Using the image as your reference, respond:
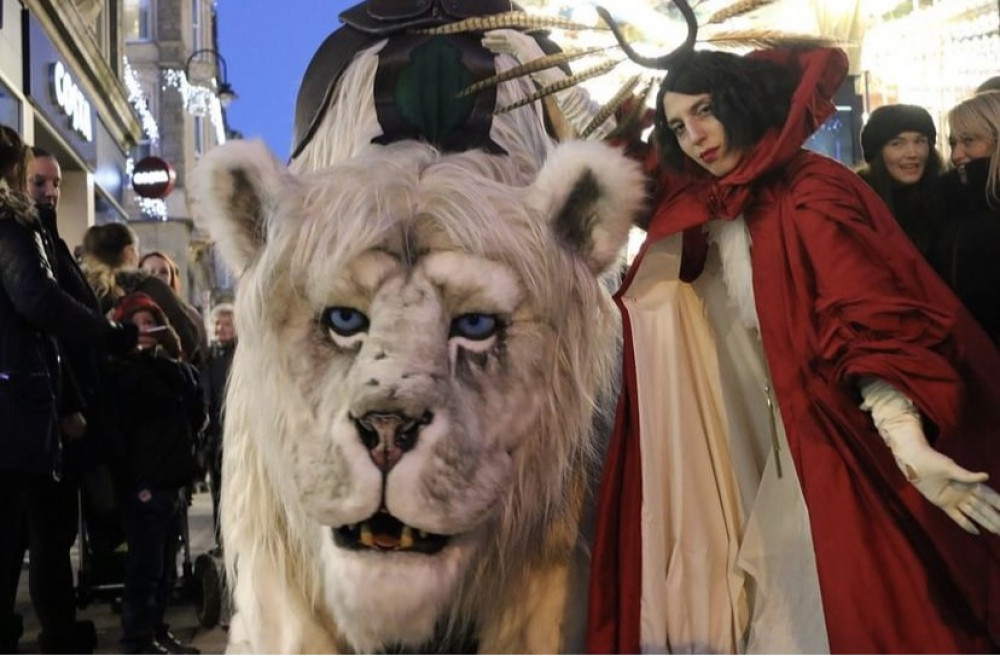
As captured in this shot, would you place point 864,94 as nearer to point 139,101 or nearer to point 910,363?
point 910,363

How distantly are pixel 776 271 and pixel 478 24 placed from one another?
0.76 meters

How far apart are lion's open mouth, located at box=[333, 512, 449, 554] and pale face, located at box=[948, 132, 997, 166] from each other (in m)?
2.11

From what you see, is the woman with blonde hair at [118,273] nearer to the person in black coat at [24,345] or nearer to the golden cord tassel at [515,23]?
the person in black coat at [24,345]

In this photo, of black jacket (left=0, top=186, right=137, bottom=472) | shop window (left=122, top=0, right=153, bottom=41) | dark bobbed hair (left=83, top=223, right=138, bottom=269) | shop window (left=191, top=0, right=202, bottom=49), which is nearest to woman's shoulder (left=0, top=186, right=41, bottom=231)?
black jacket (left=0, top=186, right=137, bottom=472)

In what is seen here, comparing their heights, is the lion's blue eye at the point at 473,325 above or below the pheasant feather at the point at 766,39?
below

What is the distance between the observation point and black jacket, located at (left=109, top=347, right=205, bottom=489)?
427 centimetres

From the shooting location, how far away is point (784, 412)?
240cm

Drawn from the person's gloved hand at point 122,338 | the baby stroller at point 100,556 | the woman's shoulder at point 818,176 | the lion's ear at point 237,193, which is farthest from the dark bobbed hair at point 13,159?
the woman's shoulder at point 818,176

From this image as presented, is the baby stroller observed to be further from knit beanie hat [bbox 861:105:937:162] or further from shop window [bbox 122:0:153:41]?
shop window [bbox 122:0:153:41]

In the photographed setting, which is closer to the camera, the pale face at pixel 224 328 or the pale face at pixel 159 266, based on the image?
the pale face at pixel 224 328

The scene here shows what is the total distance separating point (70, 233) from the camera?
40.1 ft

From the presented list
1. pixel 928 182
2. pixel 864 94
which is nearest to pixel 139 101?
pixel 864 94

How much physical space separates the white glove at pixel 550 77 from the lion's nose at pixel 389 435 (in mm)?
924

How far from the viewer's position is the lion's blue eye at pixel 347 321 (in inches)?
83.3
